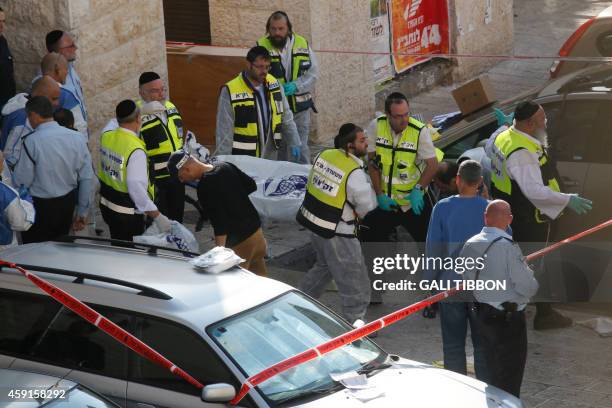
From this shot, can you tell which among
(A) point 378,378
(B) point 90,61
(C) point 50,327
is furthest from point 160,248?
(B) point 90,61

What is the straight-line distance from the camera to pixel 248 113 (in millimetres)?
10781

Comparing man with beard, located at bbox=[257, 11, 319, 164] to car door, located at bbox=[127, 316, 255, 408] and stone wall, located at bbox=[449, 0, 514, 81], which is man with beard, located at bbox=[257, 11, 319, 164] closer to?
car door, located at bbox=[127, 316, 255, 408]

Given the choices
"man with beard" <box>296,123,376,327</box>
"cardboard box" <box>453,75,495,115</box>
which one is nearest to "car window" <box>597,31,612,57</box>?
"cardboard box" <box>453,75,495,115</box>

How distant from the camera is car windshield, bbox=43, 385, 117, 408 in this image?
5207 millimetres

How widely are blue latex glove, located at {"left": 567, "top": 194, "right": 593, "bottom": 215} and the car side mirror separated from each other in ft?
13.6

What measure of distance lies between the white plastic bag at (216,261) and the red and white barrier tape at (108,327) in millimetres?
775

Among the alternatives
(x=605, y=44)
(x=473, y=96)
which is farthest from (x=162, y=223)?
(x=605, y=44)

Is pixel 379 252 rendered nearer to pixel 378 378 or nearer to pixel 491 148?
pixel 491 148

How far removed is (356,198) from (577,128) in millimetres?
2296

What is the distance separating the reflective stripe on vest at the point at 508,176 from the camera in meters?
9.09

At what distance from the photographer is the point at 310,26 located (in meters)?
14.1

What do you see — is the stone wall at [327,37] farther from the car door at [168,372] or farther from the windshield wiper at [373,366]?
the car door at [168,372]

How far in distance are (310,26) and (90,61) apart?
350 cm

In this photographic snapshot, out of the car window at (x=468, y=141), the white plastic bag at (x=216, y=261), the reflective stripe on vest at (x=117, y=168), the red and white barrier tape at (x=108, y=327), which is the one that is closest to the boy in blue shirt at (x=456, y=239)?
the white plastic bag at (x=216, y=261)
